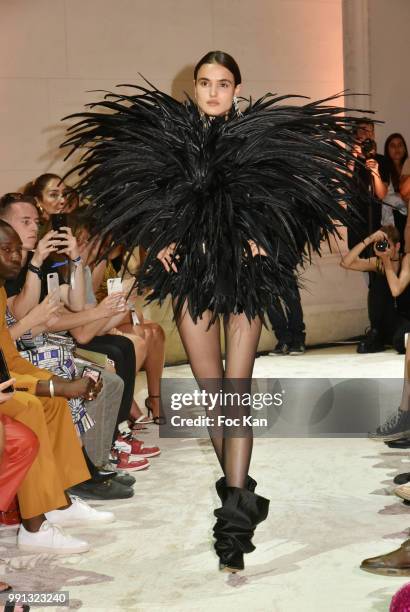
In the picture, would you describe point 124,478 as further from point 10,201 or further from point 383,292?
point 383,292

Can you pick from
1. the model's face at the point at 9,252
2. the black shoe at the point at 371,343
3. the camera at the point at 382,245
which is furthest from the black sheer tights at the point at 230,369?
the black shoe at the point at 371,343

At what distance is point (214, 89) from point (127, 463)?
1.72 m

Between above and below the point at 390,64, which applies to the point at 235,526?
below

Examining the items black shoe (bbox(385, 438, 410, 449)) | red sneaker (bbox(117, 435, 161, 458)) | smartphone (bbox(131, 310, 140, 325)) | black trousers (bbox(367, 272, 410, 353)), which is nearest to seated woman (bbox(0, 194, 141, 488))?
red sneaker (bbox(117, 435, 161, 458))

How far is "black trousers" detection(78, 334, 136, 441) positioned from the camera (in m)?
4.14

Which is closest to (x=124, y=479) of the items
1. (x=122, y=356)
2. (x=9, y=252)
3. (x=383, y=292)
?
(x=122, y=356)

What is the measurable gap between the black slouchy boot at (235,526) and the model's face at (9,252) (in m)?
0.98

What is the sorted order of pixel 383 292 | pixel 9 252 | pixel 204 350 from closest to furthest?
1. pixel 204 350
2. pixel 9 252
3. pixel 383 292

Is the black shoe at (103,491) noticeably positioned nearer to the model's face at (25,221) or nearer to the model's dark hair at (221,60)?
the model's face at (25,221)

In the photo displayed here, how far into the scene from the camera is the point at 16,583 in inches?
106

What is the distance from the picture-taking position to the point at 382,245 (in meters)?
5.66

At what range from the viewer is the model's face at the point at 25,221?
3611 mm

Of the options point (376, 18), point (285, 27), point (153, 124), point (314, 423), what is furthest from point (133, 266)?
point (376, 18)

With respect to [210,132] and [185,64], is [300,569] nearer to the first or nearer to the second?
[210,132]
